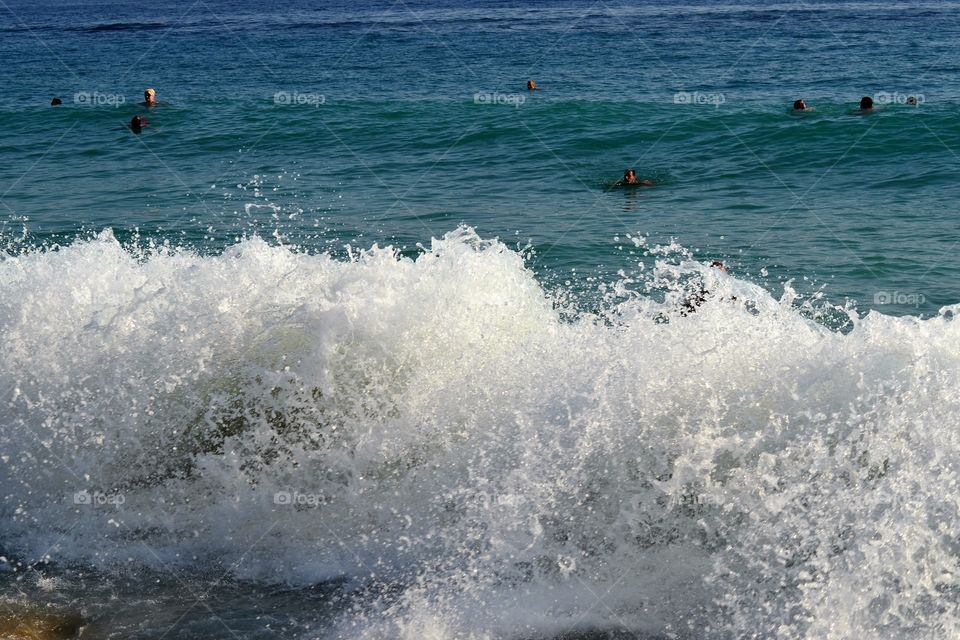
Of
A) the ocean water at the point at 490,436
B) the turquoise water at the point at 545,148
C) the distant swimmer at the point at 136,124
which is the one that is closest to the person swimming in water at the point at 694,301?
the ocean water at the point at 490,436

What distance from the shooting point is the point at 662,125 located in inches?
781

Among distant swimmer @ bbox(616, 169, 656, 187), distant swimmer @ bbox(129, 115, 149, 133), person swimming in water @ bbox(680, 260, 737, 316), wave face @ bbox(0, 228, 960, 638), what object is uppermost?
distant swimmer @ bbox(129, 115, 149, 133)

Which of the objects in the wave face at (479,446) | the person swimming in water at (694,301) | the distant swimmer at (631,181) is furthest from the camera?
the distant swimmer at (631,181)

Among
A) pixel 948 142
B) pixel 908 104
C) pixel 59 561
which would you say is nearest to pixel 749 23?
pixel 908 104

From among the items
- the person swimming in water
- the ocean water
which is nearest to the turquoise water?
the ocean water

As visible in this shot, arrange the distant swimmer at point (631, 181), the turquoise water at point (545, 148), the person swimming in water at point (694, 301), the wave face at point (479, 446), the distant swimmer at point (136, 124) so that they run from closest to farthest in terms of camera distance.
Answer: the wave face at point (479, 446), the person swimming in water at point (694, 301), the turquoise water at point (545, 148), the distant swimmer at point (631, 181), the distant swimmer at point (136, 124)

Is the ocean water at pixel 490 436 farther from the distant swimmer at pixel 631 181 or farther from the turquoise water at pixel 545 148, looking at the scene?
the distant swimmer at pixel 631 181

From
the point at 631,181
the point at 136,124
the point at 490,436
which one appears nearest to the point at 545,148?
the point at 631,181

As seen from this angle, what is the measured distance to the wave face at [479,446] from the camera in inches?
234

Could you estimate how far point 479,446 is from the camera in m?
7.12

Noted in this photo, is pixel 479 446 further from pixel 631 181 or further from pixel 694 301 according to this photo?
pixel 631 181

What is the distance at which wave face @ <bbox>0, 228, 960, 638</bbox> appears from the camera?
595 cm

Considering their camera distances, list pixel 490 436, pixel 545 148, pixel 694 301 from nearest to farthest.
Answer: pixel 490 436, pixel 694 301, pixel 545 148

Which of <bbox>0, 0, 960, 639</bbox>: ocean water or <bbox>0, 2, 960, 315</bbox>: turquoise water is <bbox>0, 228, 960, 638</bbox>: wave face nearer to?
<bbox>0, 0, 960, 639</bbox>: ocean water
